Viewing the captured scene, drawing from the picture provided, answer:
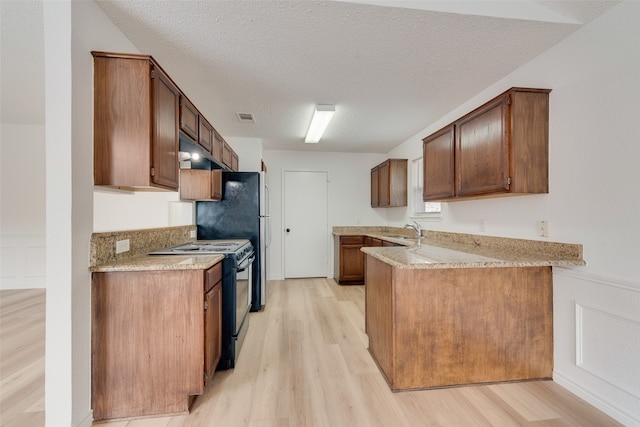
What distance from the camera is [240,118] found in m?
3.35

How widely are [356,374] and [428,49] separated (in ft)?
8.24

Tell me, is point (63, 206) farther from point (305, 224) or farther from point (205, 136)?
point (305, 224)

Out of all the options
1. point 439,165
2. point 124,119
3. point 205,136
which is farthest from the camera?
point 439,165

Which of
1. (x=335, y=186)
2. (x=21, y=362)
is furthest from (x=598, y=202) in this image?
(x=21, y=362)

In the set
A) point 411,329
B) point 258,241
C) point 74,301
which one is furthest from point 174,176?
point 411,329

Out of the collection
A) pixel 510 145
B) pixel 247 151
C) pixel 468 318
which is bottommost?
pixel 468 318

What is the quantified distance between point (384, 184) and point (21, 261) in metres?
5.86

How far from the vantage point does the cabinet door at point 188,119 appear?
1973mm

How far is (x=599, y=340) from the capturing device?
1.65 metres

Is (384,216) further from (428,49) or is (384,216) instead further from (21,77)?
(21,77)

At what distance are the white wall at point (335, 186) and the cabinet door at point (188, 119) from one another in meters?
2.81

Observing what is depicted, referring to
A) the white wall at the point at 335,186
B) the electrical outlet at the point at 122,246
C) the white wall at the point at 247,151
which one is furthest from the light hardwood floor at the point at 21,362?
the white wall at the point at 335,186

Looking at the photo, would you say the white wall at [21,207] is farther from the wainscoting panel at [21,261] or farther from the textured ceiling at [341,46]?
the textured ceiling at [341,46]

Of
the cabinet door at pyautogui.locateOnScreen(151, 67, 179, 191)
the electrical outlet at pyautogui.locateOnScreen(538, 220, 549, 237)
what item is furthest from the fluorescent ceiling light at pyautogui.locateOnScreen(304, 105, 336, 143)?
the electrical outlet at pyautogui.locateOnScreen(538, 220, 549, 237)
